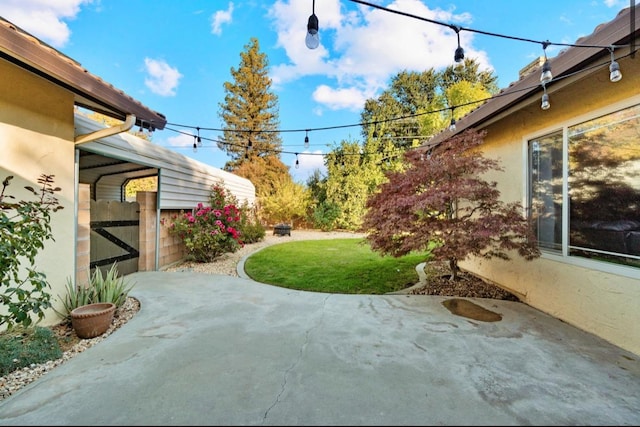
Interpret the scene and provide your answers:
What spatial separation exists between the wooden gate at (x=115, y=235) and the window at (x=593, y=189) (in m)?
7.55

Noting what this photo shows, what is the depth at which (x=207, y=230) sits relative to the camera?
7.23m

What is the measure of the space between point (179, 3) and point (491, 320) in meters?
9.84

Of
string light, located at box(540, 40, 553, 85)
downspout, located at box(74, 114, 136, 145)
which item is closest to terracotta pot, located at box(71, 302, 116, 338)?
downspout, located at box(74, 114, 136, 145)

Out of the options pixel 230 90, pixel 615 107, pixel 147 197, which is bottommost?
pixel 147 197

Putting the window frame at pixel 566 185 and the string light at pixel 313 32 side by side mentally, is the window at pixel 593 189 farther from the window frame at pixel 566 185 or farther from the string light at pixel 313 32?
the string light at pixel 313 32

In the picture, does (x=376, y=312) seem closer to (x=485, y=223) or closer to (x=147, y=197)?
(x=485, y=223)

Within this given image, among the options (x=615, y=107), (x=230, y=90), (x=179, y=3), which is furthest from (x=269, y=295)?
(x=230, y=90)

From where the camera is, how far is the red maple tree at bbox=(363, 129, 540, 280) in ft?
13.5

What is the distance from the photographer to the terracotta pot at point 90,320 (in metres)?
3.19

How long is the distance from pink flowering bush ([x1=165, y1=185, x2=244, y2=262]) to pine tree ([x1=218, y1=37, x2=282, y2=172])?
17.2 metres

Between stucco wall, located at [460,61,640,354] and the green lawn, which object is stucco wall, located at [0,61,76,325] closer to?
the green lawn

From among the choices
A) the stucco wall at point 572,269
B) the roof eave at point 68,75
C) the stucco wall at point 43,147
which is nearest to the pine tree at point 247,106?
the roof eave at point 68,75

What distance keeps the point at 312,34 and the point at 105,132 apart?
3.21 metres

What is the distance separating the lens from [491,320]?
371 cm
